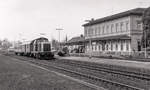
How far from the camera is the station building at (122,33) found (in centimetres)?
5197

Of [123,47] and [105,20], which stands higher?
[105,20]

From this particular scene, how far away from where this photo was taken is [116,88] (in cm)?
1252

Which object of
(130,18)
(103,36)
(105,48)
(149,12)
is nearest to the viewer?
(149,12)

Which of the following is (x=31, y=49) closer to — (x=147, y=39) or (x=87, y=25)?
(x=147, y=39)

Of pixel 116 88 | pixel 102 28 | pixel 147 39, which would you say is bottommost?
pixel 116 88

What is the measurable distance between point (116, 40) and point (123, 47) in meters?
3.20

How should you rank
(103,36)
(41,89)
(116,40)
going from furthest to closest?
(103,36), (116,40), (41,89)

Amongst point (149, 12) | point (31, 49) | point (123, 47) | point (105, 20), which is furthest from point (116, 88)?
point (105, 20)

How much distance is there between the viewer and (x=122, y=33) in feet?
181

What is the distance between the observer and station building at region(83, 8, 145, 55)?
52.0m

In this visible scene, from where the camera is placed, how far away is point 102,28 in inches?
2576

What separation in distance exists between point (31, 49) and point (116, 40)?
20097 mm

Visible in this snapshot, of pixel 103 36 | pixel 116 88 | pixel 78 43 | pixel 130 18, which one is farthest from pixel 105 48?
pixel 116 88

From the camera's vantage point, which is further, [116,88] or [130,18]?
[130,18]
